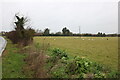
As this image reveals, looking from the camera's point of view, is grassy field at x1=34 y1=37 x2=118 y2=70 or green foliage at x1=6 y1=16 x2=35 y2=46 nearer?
grassy field at x1=34 y1=37 x2=118 y2=70

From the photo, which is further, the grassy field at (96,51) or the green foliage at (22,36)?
the green foliage at (22,36)

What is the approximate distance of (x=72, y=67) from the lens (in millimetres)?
9656

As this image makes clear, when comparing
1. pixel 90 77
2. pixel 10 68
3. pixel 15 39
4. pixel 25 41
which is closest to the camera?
pixel 90 77

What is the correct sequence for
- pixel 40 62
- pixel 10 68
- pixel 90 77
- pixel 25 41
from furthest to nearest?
pixel 25 41 → pixel 10 68 → pixel 40 62 → pixel 90 77

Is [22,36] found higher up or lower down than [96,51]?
higher up

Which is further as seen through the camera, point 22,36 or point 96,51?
point 22,36

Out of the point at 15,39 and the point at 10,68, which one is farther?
the point at 15,39

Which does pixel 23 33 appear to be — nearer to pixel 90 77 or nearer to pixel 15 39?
pixel 15 39

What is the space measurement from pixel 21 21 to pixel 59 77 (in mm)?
27196

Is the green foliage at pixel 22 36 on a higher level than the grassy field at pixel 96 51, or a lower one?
higher

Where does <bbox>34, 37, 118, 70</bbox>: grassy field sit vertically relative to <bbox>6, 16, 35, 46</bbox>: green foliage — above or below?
below

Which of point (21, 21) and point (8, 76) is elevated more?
point (21, 21)

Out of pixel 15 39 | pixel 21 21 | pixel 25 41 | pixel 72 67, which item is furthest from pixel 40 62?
pixel 21 21

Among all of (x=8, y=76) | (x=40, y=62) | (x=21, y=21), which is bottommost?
(x=8, y=76)
